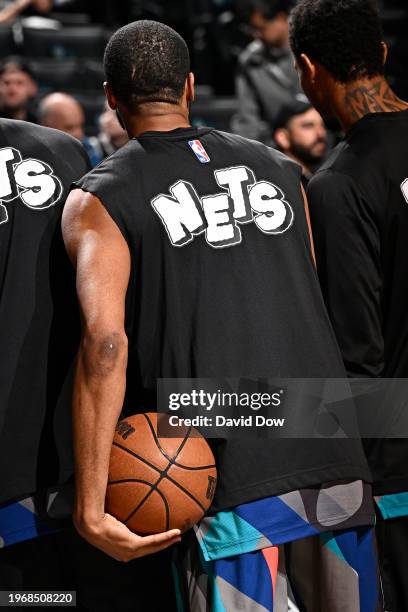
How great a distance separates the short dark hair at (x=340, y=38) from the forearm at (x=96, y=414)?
1.19 m

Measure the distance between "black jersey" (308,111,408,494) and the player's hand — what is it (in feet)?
2.53

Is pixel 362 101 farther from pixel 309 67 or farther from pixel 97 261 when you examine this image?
pixel 97 261

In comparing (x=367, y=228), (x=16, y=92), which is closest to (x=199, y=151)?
(x=367, y=228)

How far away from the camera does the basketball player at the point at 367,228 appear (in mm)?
2811

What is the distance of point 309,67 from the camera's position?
9.89 feet

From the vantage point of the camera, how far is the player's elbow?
94.6 inches

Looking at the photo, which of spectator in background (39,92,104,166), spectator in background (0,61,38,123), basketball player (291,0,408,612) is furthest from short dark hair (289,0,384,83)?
spectator in background (0,61,38,123)

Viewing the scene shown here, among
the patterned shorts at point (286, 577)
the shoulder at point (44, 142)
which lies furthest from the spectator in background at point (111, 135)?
the patterned shorts at point (286, 577)

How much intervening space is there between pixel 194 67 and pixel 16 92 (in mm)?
3152

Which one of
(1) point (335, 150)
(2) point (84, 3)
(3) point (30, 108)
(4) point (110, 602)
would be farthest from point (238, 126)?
(4) point (110, 602)

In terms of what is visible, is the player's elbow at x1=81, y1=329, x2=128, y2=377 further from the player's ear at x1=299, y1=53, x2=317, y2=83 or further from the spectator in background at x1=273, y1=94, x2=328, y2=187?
the spectator in background at x1=273, y1=94, x2=328, y2=187

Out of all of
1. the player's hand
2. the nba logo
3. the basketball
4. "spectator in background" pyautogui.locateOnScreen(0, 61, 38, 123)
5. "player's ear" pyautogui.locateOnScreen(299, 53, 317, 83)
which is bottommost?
the player's hand

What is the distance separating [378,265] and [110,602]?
1322 mm

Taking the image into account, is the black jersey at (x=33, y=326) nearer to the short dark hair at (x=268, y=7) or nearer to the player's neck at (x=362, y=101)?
the player's neck at (x=362, y=101)
